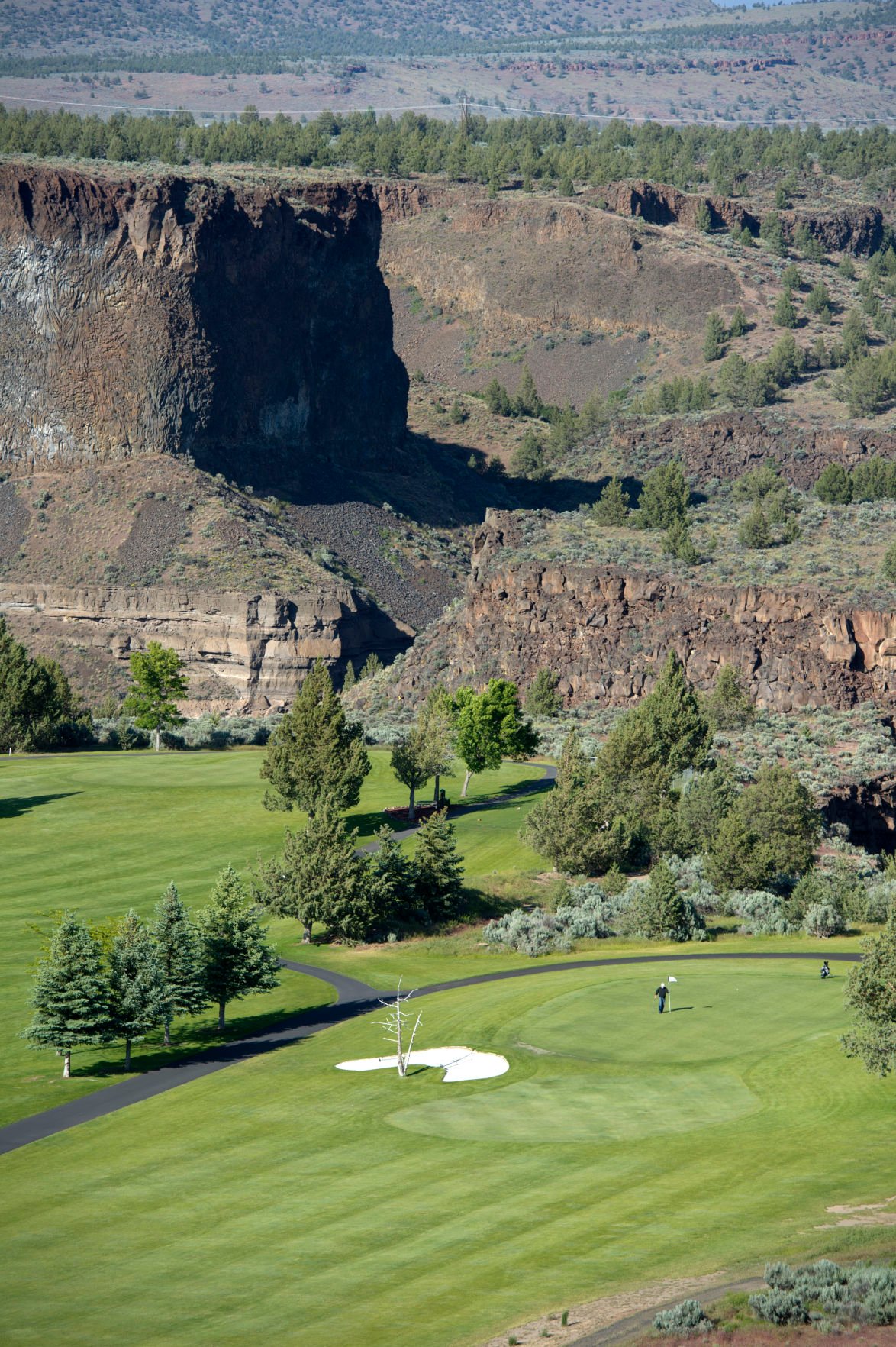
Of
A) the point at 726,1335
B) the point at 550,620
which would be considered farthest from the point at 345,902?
the point at 550,620

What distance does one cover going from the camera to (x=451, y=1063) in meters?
52.2

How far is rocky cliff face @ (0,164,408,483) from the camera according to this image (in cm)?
17225

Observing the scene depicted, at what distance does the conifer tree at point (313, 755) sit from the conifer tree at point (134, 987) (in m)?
32.5

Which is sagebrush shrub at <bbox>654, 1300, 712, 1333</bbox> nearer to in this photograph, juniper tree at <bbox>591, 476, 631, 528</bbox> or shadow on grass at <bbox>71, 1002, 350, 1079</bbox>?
shadow on grass at <bbox>71, 1002, 350, 1079</bbox>

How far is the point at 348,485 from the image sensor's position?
19012 centimetres

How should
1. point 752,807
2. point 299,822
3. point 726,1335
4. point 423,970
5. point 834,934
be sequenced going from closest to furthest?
point 726,1335, point 423,970, point 834,934, point 752,807, point 299,822

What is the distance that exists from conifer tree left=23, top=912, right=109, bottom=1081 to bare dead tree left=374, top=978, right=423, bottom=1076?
8.21 meters

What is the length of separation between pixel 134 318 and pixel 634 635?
64655 mm

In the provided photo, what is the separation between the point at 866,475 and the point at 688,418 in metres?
34.2

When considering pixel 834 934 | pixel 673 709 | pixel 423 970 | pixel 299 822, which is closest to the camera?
pixel 423 970

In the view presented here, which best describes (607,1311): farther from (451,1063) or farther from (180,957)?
(180,957)

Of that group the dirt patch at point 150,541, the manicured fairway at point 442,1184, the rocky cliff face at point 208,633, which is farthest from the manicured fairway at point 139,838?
the dirt patch at point 150,541

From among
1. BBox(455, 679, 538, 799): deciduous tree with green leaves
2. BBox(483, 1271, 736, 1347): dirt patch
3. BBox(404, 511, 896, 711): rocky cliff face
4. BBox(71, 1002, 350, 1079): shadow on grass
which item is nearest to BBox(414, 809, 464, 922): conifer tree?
BBox(71, 1002, 350, 1079): shadow on grass

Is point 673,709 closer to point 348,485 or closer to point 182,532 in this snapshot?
point 182,532
